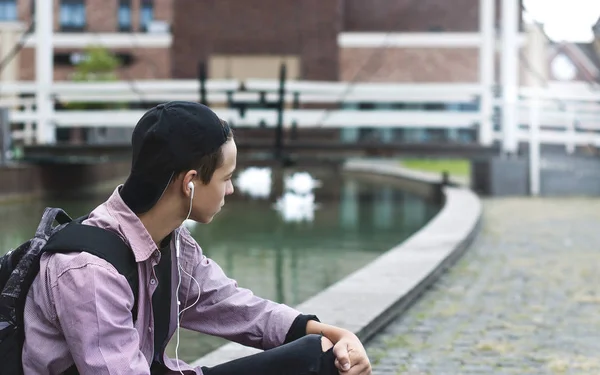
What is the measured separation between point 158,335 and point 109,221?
0.35 m

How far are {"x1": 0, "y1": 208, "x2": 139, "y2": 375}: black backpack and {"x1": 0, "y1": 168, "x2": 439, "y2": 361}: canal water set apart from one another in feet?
8.62

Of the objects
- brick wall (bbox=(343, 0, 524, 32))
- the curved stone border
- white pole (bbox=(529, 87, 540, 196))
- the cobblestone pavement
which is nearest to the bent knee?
the curved stone border

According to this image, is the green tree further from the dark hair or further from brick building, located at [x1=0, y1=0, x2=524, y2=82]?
the dark hair

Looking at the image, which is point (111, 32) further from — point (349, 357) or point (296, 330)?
point (349, 357)

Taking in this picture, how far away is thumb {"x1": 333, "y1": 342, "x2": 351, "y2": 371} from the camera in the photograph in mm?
2379

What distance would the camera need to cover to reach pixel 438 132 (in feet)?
128

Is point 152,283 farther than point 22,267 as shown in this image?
Yes

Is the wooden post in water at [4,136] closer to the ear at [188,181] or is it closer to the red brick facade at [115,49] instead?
the ear at [188,181]

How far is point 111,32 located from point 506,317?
3940cm

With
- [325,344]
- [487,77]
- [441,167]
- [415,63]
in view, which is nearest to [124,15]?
[415,63]

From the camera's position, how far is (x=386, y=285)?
5.44m

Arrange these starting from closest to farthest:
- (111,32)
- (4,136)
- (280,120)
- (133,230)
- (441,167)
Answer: (133,230), (280,120), (4,136), (441,167), (111,32)

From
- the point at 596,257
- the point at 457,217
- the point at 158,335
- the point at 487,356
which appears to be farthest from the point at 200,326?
the point at 457,217

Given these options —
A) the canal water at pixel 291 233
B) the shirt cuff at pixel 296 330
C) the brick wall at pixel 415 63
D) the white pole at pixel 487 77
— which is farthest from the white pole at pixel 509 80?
the brick wall at pixel 415 63
